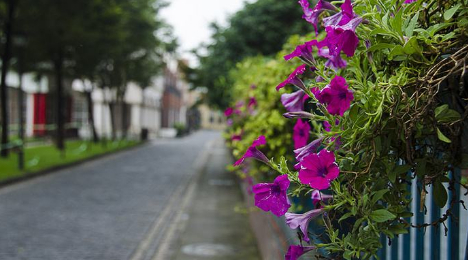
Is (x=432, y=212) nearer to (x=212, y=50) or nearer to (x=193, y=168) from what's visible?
(x=212, y=50)

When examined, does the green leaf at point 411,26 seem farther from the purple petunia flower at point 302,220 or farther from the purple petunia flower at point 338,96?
the purple petunia flower at point 302,220

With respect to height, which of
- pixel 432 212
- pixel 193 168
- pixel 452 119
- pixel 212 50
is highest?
pixel 212 50

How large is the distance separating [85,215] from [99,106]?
47410 millimetres

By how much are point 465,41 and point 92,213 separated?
8.86 meters

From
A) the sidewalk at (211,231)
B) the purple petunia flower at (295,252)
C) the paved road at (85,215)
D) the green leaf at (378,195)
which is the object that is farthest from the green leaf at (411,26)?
the paved road at (85,215)

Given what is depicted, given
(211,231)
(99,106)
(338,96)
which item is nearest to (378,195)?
(338,96)

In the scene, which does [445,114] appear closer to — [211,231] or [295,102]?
[295,102]

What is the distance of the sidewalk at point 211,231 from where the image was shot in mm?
6760

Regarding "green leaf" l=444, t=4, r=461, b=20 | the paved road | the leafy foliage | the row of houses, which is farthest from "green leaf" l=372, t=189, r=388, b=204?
the row of houses

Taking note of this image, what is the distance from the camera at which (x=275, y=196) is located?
1.80 m

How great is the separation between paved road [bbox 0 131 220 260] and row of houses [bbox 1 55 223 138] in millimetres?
6235

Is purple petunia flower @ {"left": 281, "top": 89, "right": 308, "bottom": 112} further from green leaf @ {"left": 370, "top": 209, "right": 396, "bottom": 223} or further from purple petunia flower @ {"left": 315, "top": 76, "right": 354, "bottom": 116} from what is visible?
green leaf @ {"left": 370, "top": 209, "right": 396, "bottom": 223}

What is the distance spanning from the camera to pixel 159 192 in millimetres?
13039

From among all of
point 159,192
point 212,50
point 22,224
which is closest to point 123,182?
point 159,192
